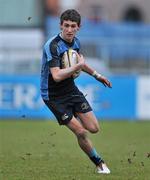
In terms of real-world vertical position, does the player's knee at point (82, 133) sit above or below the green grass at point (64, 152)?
above

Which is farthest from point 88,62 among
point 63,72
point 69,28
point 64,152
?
point 63,72

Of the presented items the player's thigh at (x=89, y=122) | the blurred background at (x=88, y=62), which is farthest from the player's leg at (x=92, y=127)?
the blurred background at (x=88, y=62)

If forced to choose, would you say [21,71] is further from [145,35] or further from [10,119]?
[145,35]

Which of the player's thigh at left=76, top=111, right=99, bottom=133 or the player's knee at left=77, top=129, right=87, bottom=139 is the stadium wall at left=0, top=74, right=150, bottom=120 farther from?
the player's knee at left=77, top=129, right=87, bottom=139

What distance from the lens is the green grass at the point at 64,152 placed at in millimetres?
12875

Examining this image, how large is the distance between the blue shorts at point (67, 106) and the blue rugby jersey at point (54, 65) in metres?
0.08

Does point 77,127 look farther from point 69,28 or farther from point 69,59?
point 69,28

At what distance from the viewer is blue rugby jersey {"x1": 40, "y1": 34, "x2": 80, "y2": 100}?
12.5 meters

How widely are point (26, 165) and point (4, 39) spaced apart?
18.8 meters

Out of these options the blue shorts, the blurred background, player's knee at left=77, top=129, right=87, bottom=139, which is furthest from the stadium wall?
player's knee at left=77, top=129, right=87, bottom=139

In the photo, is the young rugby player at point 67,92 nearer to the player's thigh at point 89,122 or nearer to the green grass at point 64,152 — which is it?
the player's thigh at point 89,122

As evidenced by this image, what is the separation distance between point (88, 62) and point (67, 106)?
52.2 ft

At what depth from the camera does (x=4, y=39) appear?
32.4m

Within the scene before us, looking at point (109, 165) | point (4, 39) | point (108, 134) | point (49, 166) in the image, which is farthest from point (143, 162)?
point (4, 39)
